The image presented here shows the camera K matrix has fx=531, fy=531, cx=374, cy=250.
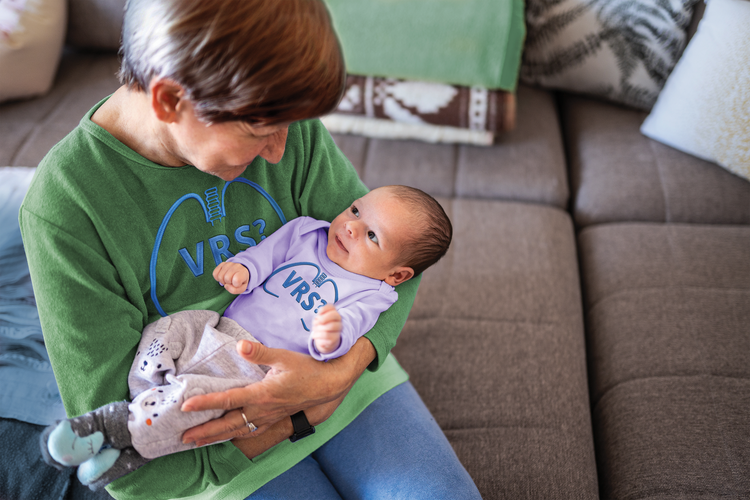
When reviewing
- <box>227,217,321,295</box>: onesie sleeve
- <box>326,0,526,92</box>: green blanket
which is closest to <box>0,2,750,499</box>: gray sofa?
<box>326,0,526,92</box>: green blanket

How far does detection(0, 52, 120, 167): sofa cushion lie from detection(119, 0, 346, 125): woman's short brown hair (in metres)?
1.28

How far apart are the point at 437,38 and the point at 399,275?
1.01 metres

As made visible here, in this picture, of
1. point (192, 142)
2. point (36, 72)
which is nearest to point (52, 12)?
point (36, 72)

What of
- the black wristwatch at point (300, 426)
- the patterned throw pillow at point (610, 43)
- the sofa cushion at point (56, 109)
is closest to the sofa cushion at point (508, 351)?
the black wristwatch at point (300, 426)

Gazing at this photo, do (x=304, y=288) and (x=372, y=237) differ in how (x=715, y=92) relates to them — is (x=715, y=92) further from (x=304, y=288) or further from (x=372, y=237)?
(x=304, y=288)

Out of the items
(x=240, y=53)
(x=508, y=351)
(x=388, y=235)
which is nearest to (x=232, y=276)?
(x=388, y=235)

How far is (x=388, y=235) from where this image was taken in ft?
3.78

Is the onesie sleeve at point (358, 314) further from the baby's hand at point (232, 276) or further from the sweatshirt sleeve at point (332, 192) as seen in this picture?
the baby's hand at point (232, 276)

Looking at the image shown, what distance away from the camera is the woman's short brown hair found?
2.33ft

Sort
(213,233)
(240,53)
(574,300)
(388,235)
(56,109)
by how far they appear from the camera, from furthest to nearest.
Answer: (56,109) < (574,300) < (388,235) < (213,233) < (240,53)

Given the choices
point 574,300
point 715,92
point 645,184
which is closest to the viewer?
point 574,300

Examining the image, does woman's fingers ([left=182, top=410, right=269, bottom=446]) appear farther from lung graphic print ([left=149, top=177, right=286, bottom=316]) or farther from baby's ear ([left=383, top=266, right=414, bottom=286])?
baby's ear ([left=383, top=266, right=414, bottom=286])

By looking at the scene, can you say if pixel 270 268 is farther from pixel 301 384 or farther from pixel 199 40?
pixel 199 40

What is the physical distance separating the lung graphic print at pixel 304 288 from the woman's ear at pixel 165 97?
41 cm
